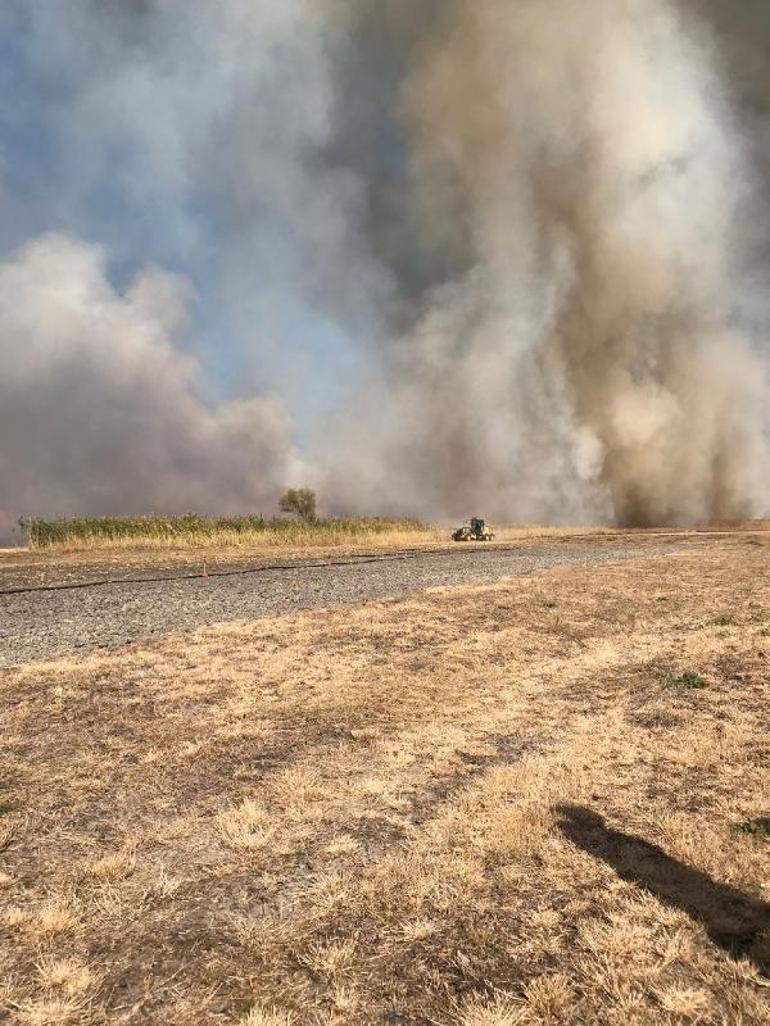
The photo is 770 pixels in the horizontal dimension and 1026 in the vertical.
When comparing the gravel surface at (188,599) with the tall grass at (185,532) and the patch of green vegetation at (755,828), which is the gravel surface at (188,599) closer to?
the patch of green vegetation at (755,828)

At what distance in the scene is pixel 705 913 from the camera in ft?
13.0

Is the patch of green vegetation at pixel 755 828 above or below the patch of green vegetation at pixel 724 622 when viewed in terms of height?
below

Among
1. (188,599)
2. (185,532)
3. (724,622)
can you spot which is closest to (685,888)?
Result: (724,622)

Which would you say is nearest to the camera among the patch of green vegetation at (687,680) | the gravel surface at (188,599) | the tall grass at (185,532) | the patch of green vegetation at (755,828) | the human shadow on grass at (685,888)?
the human shadow on grass at (685,888)

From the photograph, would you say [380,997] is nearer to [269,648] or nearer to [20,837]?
[20,837]

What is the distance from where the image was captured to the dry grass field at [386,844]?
3.40m

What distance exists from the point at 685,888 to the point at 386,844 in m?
1.98

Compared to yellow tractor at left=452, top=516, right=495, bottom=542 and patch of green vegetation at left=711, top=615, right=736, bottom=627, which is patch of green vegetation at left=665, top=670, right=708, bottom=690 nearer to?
patch of green vegetation at left=711, top=615, right=736, bottom=627

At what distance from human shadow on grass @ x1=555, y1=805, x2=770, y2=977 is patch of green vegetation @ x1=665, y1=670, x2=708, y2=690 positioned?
4497 mm

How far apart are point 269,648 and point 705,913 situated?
8422 mm

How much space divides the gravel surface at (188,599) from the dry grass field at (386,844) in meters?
2.79

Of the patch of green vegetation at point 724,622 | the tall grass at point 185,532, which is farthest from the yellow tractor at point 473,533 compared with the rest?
the patch of green vegetation at point 724,622

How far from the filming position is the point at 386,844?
16.0 ft

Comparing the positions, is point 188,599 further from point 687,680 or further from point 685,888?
point 685,888
